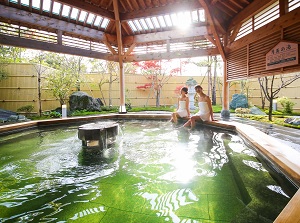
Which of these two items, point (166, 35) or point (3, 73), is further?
point (3, 73)

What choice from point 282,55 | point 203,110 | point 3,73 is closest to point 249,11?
point 282,55

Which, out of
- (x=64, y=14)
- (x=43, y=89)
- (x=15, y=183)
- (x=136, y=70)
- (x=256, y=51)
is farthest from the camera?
(x=136, y=70)

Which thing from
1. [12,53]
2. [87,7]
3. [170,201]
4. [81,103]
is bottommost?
[170,201]

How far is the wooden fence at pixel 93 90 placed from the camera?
995 cm

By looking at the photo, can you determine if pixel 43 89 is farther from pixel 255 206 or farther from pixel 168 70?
pixel 255 206

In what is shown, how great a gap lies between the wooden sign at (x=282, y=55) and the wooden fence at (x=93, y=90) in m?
8.22

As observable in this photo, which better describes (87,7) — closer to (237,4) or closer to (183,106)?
(183,106)

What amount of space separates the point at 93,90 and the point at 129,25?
270 inches

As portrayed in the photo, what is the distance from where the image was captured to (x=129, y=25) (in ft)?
27.3

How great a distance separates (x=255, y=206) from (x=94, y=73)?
13.9 m

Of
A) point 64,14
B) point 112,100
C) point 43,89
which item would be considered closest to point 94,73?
point 112,100

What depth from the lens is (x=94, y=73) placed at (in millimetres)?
13914

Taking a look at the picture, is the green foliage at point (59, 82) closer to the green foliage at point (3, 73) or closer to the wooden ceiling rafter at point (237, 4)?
the green foliage at point (3, 73)

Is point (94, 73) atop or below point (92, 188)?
atop
